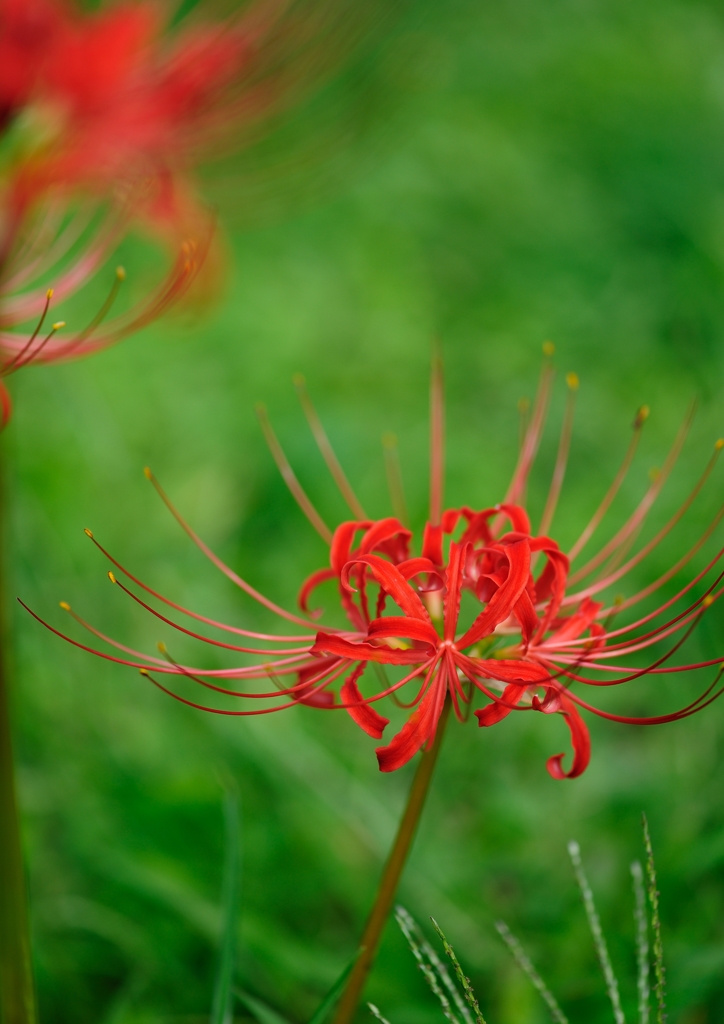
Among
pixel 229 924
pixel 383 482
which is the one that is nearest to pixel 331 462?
pixel 383 482

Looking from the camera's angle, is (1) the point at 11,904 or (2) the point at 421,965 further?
(1) the point at 11,904

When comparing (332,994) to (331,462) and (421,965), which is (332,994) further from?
(331,462)

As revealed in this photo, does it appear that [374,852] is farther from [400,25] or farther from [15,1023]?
[400,25]

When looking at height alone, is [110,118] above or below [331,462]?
above

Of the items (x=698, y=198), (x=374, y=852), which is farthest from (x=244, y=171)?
(x=698, y=198)

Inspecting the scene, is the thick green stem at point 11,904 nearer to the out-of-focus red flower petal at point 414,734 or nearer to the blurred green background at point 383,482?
the blurred green background at point 383,482

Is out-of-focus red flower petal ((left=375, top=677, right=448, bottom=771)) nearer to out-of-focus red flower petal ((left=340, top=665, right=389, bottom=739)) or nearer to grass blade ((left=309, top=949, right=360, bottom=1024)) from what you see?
out-of-focus red flower petal ((left=340, top=665, right=389, bottom=739))

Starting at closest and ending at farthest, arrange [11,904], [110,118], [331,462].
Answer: [11,904] < [110,118] < [331,462]

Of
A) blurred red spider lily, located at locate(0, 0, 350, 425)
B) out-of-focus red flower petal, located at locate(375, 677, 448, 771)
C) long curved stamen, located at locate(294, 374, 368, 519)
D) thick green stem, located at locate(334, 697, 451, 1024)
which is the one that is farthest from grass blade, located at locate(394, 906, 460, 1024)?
blurred red spider lily, located at locate(0, 0, 350, 425)
